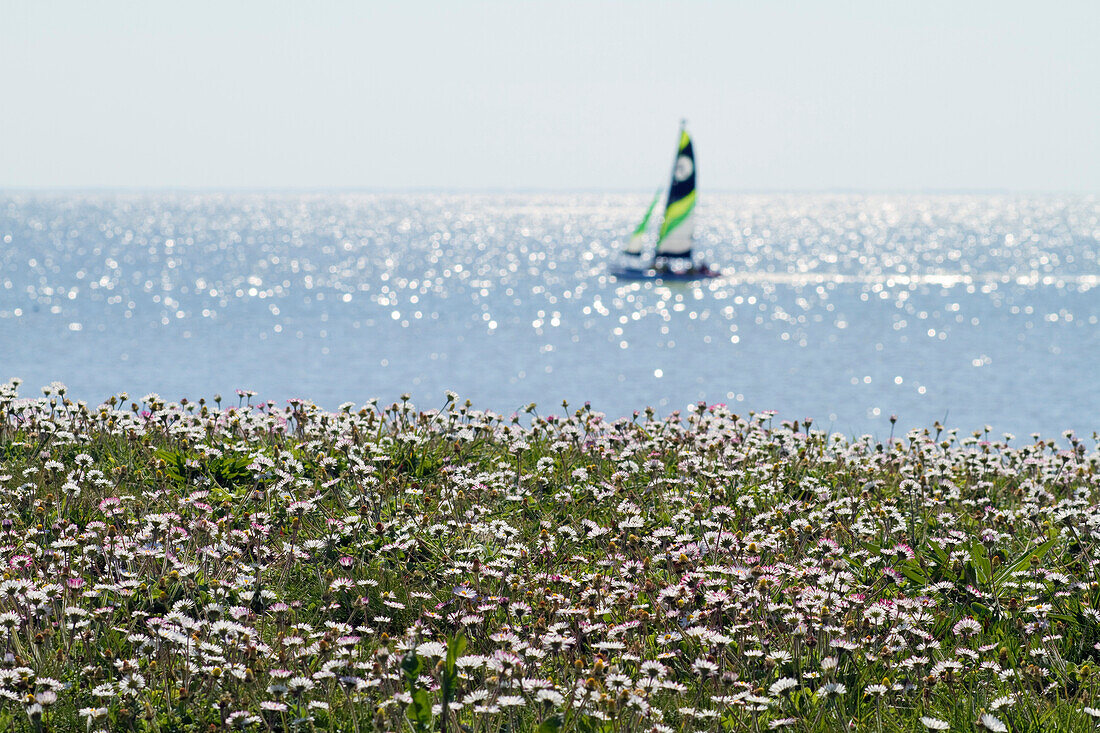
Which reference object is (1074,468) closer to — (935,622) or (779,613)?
(935,622)

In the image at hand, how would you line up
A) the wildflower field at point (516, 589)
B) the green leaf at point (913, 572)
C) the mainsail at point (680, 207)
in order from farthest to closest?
1. the mainsail at point (680, 207)
2. the green leaf at point (913, 572)
3. the wildflower field at point (516, 589)

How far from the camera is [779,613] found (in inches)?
219

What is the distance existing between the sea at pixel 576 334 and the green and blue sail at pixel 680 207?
4.96m

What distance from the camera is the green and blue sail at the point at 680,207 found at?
68250 millimetres

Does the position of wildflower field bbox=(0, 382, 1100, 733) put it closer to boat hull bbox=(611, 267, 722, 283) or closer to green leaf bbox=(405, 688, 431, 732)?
green leaf bbox=(405, 688, 431, 732)

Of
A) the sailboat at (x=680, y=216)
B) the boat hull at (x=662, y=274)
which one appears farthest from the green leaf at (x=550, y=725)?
the boat hull at (x=662, y=274)

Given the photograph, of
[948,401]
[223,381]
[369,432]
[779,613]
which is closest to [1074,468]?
[779,613]

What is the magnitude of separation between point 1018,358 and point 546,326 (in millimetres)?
28564

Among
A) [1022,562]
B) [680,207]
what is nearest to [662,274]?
[680,207]

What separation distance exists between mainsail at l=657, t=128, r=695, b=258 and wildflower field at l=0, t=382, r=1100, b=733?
200ft

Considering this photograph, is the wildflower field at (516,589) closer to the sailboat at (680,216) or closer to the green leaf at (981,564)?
the green leaf at (981,564)

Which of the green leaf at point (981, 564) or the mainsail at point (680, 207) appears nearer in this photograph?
the green leaf at point (981, 564)

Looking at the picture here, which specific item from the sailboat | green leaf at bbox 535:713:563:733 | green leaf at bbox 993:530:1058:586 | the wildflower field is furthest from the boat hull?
green leaf at bbox 535:713:563:733

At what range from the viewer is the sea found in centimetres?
4184
